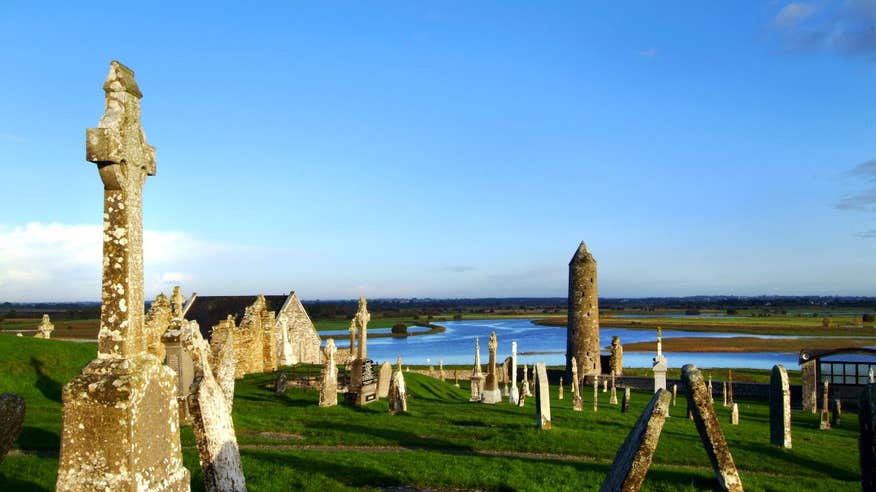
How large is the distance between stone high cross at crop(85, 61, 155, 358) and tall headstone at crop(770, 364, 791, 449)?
14.7 metres

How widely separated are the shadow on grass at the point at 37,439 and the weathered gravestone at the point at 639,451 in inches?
432

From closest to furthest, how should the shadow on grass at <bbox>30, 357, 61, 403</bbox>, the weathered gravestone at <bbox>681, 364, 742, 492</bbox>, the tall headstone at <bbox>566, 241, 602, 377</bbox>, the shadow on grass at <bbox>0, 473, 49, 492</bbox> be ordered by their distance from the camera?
the shadow on grass at <bbox>0, 473, 49, 492</bbox>
the weathered gravestone at <bbox>681, 364, 742, 492</bbox>
the shadow on grass at <bbox>30, 357, 61, 403</bbox>
the tall headstone at <bbox>566, 241, 602, 377</bbox>

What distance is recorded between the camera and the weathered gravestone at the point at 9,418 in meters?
8.09

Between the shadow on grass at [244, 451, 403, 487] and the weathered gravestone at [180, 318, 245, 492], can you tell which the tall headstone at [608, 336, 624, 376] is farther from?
the weathered gravestone at [180, 318, 245, 492]

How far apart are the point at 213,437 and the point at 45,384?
59.7 ft

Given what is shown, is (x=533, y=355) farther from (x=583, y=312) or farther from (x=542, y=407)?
(x=542, y=407)

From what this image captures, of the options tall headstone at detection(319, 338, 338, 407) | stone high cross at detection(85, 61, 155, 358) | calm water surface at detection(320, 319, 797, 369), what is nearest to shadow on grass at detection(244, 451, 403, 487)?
stone high cross at detection(85, 61, 155, 358)

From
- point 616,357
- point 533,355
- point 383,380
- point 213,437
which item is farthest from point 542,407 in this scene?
point 533,355

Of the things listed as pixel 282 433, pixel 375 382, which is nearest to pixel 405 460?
pixel 282 433

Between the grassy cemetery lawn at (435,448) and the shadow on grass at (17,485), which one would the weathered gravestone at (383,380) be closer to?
the grassy cemetery lawn at (435,448)

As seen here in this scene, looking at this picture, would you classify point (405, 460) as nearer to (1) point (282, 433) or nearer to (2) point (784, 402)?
(1) point (282, 433)

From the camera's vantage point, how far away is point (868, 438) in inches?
235

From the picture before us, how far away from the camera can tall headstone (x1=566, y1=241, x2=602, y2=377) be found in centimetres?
4762

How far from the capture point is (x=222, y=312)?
149ft
